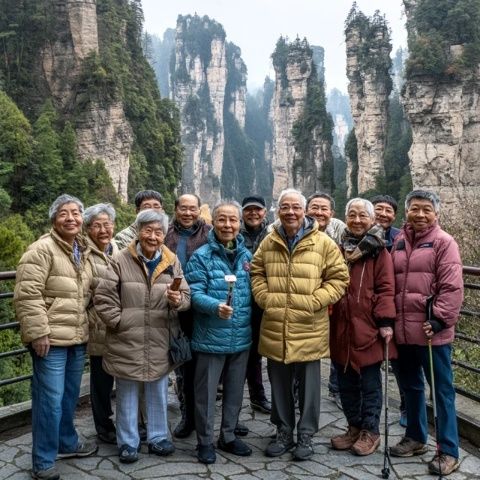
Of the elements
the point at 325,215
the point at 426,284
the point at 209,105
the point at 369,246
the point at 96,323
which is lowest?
the point at 96,323

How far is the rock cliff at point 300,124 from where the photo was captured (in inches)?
2184

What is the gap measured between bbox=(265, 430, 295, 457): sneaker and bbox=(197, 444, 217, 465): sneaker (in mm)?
420

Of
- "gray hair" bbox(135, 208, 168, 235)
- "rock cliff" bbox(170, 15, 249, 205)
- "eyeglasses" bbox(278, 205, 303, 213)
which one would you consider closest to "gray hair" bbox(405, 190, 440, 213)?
"eyeglasses" bbox(278, 205, 303, 213)

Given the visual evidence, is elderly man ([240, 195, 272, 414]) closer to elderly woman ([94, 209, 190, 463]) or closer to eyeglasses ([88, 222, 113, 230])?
elderly woman ([94, 209, 190, 463])

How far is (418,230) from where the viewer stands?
12.8ft

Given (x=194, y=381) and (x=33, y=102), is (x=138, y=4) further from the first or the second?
(x=194, y=381)

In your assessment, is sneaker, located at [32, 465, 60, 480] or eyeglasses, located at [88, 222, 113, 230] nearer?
sneaker, located at [32, 465, 60, 480]

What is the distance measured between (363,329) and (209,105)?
280 ft

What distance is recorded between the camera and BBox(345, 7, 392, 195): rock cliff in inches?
1729

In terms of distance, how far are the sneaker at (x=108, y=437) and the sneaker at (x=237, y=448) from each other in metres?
0.89

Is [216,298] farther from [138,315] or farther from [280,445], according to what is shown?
[280,445]

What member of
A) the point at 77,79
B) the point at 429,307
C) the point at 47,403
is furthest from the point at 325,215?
the point at 77,79

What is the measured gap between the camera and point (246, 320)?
4.06m

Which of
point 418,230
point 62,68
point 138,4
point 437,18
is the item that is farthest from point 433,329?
point 138,4
